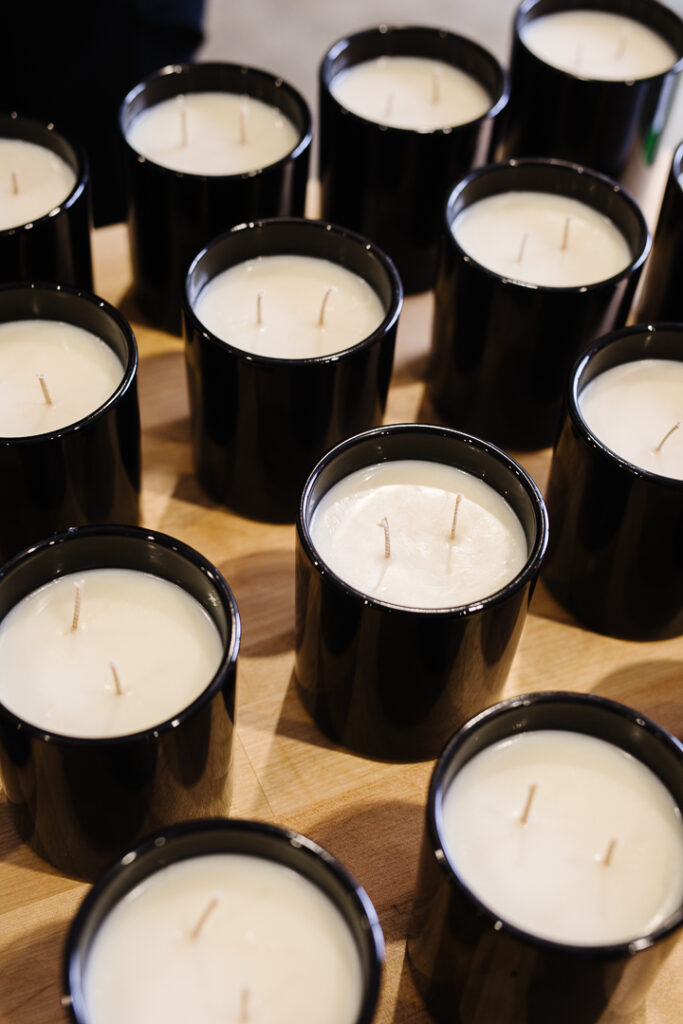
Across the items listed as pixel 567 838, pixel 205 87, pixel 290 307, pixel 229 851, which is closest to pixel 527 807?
pixel 567 838

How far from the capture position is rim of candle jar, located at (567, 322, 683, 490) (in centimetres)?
69

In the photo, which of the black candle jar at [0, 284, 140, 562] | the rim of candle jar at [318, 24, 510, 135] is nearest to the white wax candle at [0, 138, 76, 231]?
the black candle jar at [0, 284, 140, 562]

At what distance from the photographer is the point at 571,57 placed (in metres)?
1.05

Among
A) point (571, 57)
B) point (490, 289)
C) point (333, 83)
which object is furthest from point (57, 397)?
point (571, 57)

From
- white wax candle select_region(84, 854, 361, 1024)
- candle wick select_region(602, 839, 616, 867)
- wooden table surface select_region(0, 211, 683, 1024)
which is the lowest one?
wooden table surface select_region(0, 211, 683, 1024)

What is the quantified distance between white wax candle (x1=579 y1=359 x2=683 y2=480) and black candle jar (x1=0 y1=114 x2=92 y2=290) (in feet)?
1.09

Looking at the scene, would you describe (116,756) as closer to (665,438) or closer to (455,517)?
(455,517)

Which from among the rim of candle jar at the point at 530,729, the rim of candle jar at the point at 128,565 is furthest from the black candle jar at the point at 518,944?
the rim of candle jar at the point at 128,565

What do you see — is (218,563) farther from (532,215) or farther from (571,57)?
(571,57)

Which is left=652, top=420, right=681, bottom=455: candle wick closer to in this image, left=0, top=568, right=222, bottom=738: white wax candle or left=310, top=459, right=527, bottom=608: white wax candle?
left=310, top=459, right=527, bottom=608: white wax candle

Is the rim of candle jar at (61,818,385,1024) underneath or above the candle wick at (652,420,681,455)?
underneath

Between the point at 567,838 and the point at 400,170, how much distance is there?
48cm

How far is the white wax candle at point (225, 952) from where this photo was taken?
19.8 inches

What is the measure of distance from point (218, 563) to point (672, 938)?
1.20ft
